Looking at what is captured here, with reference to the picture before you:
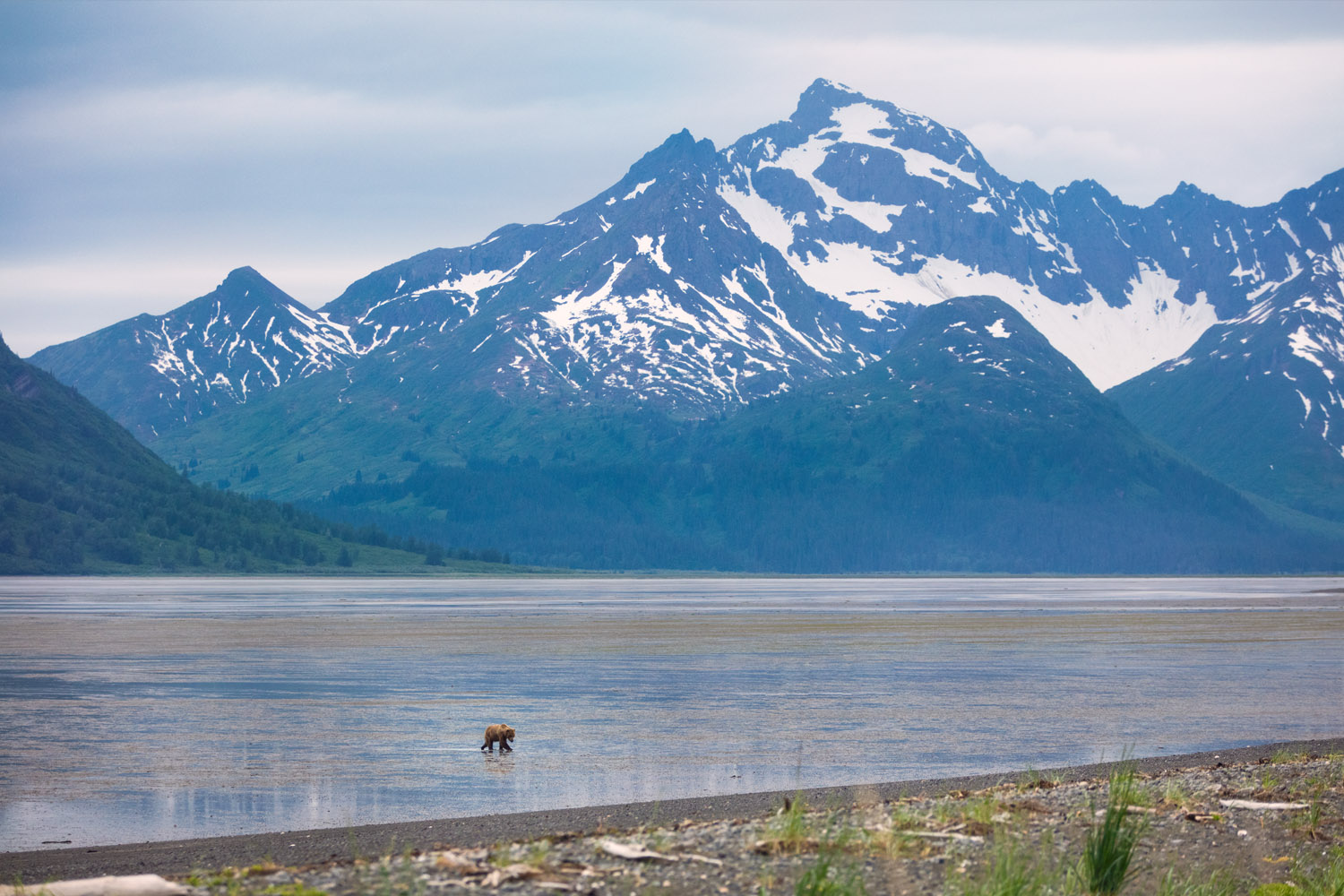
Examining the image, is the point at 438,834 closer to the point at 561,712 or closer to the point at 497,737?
the point at 497,737

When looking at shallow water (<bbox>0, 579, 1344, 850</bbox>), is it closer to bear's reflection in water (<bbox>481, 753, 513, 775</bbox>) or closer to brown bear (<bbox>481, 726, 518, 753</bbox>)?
bear's reflection in water (<bbox>481, 753, 513, 775</bbox>)

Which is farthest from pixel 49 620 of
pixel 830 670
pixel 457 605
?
pixel 830 670

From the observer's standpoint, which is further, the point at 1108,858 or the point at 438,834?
the point at 438,834

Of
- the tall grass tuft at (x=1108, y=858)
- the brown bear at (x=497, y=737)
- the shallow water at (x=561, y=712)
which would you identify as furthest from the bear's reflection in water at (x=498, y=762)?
the tall grass tuft at (x=1108, y=858)

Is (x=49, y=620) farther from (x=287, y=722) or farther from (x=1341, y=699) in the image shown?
(x=1341, y=699)

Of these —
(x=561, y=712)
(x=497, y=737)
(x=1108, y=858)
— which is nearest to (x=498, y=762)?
(x=497, y=737)

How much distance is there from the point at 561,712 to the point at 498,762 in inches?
487

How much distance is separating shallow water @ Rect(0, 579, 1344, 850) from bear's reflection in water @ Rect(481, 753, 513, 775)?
159mm

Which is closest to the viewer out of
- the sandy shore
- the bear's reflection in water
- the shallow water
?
the sandy shore

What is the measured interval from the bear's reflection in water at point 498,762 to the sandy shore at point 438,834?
661cm

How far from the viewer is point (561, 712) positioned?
51.6m

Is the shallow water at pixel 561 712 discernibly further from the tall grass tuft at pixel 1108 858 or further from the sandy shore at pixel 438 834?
the tall grass tuft at pixel 1108 858

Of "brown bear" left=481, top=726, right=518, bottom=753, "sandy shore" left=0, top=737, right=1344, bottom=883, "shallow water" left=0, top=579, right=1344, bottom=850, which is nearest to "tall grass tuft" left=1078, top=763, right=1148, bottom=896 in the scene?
"sandy shore" left=0, top=737, right=1344, bottom=883

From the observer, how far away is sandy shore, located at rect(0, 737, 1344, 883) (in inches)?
993
